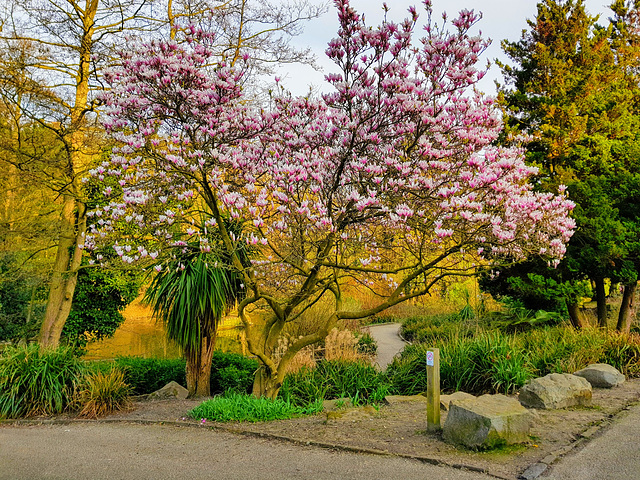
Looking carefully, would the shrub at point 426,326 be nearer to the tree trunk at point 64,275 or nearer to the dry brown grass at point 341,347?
the dry brown grass at point 341,347

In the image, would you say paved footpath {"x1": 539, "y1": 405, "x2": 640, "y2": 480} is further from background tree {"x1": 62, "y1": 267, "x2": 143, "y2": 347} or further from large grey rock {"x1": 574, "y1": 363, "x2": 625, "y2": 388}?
background tree {"x1": 62, "y1": 267, "x2": 143, "y2": 347}

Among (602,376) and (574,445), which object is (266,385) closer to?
(574,445)

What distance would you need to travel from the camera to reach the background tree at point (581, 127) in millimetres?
10062

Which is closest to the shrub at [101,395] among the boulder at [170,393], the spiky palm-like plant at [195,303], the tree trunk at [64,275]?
the boulder at [170,393]

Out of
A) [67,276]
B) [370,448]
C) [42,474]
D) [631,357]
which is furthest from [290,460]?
[67,276]

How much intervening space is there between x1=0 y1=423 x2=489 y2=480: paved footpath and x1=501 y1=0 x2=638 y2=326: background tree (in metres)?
8.04

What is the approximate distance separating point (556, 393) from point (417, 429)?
6.41ft

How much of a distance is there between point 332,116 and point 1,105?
1046cm

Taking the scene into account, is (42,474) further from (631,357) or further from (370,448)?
(631,357)

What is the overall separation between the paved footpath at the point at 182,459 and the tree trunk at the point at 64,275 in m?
5.35

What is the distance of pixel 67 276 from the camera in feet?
35.4

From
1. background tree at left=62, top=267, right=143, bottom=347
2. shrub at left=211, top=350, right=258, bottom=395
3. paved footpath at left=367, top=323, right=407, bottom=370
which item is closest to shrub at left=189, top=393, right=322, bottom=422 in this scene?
shrub at left=211, top=350, right=258, bottom=395

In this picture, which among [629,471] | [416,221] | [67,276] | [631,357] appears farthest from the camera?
[67,276]

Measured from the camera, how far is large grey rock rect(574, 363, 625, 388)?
6.65 meters
